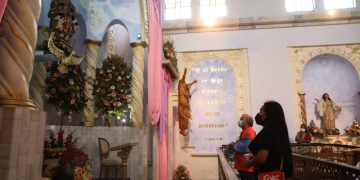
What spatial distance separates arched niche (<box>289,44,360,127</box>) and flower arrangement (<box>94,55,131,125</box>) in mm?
5881

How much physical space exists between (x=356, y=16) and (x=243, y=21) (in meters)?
3.79

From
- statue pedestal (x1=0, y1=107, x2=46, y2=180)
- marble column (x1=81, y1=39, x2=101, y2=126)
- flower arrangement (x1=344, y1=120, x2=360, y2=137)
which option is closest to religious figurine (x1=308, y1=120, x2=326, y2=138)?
flower arrangement (x1=344, y1=120, x2=360, y2=137)

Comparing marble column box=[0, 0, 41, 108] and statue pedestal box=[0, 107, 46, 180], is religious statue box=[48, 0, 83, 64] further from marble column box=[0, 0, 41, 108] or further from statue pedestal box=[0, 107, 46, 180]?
statue pedestal box=[0, 107, 46, 180]

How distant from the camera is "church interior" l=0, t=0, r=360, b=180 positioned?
612 centimetres

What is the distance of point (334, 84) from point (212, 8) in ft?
17.2

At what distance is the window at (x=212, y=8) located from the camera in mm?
10719

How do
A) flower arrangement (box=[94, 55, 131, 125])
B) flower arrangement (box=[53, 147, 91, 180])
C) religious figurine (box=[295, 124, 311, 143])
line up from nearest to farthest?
flower arrangement (box=[53, 147, 91, 180])
flower arrangement (box=[94, 55, 131, 125])
religious figurine (box=[295, 124, 311, 143])

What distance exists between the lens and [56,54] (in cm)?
587

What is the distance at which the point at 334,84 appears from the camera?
32.1 feet

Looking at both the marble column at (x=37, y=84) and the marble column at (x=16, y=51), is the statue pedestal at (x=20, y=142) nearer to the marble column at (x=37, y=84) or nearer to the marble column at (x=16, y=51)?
the marble column at (x=16, y=51)

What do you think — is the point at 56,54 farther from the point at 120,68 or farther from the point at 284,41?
the point at 284,41

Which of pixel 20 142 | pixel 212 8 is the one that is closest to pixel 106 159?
pixel 20 142

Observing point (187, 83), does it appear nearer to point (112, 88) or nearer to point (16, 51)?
point (112, 88)

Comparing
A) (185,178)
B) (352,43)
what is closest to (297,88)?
(352,43)
